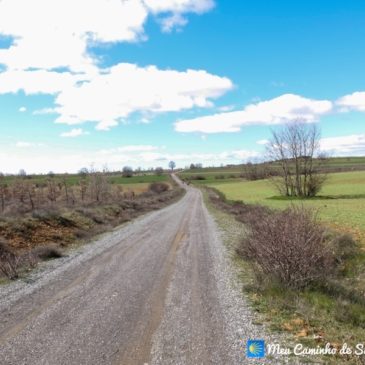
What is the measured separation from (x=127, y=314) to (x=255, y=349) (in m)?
2.86

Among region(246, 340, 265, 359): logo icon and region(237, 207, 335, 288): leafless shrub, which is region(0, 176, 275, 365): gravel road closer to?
region(246, 340, 265, 359): logo icon

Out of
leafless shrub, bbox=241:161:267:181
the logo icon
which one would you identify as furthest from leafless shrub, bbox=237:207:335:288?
leafless shrub, bbox=241:161:267:181

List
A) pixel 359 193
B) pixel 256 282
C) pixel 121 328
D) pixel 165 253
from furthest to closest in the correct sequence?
pixel 359 193
pixel 165 253
pixel 256 282
pixel 121 328

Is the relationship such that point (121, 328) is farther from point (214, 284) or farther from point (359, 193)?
point (359, 193)

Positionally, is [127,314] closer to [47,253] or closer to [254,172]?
[47,253]

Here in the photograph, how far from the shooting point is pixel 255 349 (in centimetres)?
592

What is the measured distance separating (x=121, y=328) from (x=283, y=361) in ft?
9.64

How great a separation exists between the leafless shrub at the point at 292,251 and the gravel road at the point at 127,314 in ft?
3.80

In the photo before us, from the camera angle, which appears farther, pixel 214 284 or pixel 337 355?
pixel 214 284

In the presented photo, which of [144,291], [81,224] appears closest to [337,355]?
[144,291]

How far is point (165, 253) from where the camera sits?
14.9m

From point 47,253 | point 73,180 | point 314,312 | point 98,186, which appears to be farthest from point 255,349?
point 73,180

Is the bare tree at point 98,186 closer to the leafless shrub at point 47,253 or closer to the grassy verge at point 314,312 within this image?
the leafless shrub at point 47,253

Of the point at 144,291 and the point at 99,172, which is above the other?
the point at 99,172
